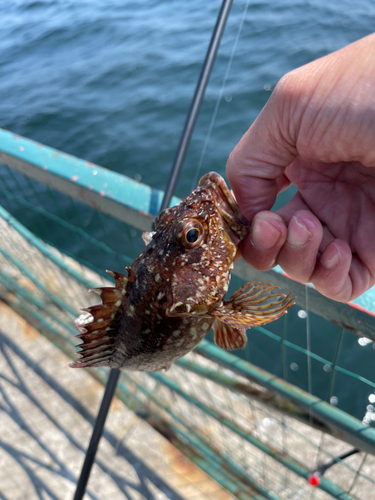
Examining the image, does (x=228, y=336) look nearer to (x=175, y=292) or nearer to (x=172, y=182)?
(x=175, y=292)

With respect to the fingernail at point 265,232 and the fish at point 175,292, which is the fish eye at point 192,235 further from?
the fingernail at point 265,232

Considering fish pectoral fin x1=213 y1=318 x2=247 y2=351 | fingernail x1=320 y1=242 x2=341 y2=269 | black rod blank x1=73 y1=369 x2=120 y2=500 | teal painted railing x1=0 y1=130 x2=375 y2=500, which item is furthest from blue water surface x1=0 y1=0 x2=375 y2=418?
fingernail x1=320 y1=242 x2=341 y2=269

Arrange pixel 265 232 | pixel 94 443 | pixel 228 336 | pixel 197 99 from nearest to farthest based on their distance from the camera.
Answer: pixel 265 232, pixel 228 336, pixel 94 443, pixel 197 99

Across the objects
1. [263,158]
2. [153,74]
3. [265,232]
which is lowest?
[153,74]

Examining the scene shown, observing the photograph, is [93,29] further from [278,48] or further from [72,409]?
[72,409]

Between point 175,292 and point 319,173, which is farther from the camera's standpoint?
point 319,173

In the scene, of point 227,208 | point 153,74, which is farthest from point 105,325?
point 153,74

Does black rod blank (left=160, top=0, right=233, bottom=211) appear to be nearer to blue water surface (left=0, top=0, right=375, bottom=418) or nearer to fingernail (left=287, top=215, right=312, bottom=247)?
fingernail (left=287, top=215, right=312, bottom=247)
